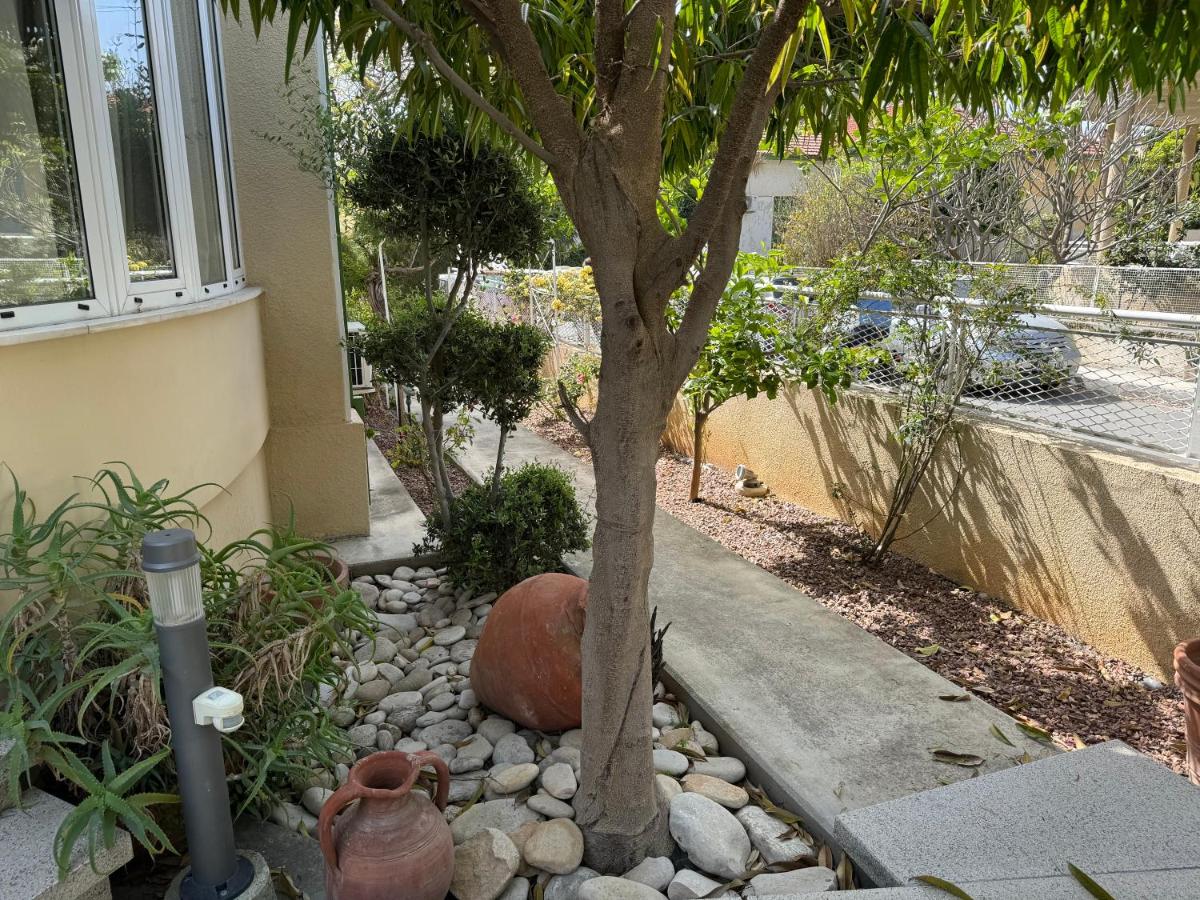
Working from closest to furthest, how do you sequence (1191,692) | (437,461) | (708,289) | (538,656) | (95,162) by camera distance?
(708,289), (95,162), (1191,692), (538,656), (437,461)

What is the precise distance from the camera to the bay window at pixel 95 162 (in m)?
2.21

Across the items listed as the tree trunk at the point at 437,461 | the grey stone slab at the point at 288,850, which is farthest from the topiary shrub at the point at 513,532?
the grey stone slab at the point at 288,850

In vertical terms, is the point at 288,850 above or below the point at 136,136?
below

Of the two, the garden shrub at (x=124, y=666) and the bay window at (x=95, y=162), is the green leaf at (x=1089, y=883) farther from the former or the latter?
the bay window at (x=95, y=162)

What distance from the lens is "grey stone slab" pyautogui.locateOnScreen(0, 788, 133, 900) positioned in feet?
5.24

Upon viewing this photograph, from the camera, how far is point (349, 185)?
4.55m

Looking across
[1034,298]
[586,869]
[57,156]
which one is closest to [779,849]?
[586,869]

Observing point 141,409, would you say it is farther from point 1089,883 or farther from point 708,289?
point 1089,883

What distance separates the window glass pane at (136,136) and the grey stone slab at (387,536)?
2246 mm

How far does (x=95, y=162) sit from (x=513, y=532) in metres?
2.69

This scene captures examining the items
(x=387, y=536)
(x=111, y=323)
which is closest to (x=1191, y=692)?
(x=111, y=323)

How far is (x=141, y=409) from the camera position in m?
2.68

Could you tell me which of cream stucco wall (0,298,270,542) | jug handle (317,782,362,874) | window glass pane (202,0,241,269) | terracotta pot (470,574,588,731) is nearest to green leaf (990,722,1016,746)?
terracotta pot (470,574,588,731)

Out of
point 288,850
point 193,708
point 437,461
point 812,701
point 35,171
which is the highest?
point 35,171
